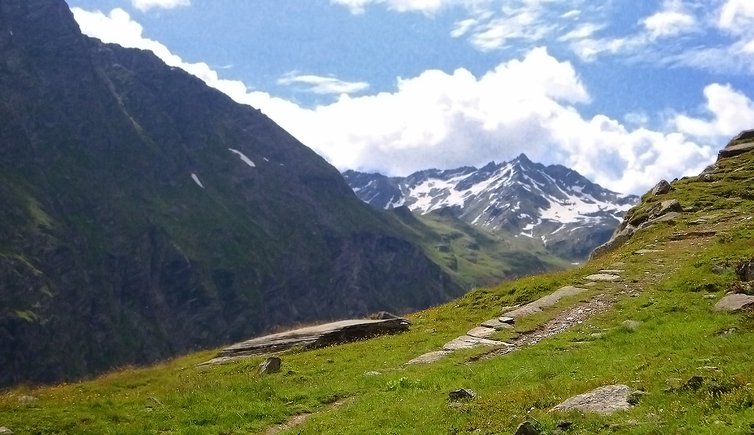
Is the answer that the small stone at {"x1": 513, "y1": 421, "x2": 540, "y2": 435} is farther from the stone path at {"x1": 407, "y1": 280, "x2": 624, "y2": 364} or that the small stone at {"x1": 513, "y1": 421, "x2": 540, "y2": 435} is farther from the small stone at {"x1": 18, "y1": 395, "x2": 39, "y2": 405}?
the small stone at {"x1": 18, "y1": 395, "x2": 39, "y2": 405}

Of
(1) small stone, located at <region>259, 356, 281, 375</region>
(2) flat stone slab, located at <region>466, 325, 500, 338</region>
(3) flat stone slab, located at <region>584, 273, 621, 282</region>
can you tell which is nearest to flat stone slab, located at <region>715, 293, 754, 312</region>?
(2) flat stone slab, located at <region>466, 325, 500, 338</region>

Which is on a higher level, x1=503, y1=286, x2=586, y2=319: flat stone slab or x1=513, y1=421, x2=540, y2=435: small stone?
x1=513, y1=421, x2=540, y2=435: small stone

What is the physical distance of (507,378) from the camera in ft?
81.0

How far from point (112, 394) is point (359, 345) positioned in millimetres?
14244

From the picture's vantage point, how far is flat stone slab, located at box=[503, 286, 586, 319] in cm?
3800

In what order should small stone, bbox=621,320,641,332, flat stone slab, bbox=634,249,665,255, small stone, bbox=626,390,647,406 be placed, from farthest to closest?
flat stone slab, bbox=634,249,665,255 → small stone, bbox=621,320,641,332 → small stone, bbox=626,390,647,406

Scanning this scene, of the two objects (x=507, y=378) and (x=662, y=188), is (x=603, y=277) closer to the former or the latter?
(x=507, y=378)

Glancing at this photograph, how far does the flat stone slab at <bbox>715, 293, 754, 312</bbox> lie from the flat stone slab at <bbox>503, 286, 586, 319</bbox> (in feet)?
35.1

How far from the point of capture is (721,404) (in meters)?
15.0

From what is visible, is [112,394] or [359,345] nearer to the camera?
[112,394]

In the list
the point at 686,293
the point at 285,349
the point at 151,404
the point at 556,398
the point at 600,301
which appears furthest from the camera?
the point at 285,349

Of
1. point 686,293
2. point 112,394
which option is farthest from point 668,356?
point 112,394

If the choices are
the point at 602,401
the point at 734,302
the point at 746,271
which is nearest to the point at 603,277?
the point at 746,271

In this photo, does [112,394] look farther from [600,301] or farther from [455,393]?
[600,301]
